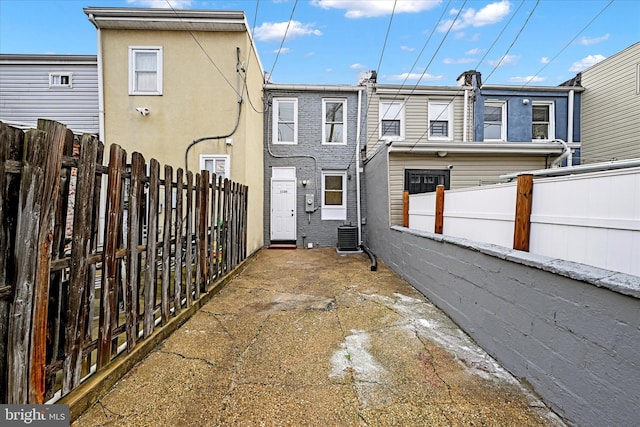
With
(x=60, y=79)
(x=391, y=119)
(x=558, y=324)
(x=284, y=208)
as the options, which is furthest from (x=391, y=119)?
(x=60, y=79)

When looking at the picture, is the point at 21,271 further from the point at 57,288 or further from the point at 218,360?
the point at 218,360

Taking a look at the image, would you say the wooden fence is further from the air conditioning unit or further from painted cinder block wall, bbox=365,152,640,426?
the air conditioning unit

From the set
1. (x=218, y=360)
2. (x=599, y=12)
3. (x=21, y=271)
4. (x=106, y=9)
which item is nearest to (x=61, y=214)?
(x=21, y=271)

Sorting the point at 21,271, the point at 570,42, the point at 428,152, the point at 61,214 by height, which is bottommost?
the point at 21,271

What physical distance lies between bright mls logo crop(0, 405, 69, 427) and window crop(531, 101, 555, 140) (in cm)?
1199

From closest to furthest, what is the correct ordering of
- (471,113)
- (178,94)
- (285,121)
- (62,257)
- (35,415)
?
(35,415), (62,257), (178,94), (285,121), (471,113)

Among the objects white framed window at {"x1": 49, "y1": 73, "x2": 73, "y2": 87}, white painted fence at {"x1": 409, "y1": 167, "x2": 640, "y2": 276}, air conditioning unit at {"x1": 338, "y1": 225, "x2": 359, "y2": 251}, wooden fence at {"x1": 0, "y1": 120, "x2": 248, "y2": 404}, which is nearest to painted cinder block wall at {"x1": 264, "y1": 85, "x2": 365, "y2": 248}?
air conditioning unit at {"x1": 338, "y1": 225, "x2": 359, "y2": 251}

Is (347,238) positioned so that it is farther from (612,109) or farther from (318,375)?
(612,109)

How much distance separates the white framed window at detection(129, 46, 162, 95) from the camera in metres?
6.82

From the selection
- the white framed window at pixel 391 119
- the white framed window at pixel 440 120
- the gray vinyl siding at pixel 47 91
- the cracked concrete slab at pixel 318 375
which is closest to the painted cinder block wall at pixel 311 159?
the white framed window at pixel 391 119

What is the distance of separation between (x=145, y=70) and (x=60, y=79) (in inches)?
124

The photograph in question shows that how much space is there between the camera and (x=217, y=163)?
272 inches

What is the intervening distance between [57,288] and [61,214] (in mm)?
451

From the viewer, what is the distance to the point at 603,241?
1.86m
